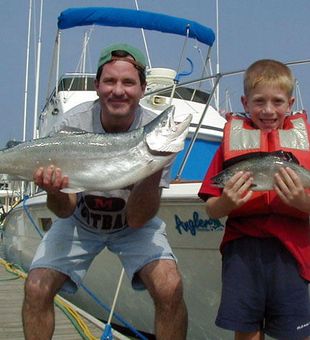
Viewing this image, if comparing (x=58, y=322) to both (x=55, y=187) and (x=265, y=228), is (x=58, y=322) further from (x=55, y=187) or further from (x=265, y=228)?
(x=265, y=228)

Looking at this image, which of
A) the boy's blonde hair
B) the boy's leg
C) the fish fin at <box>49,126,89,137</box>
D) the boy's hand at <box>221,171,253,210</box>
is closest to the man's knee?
the fish fin at <box>49,126,89,137</box>

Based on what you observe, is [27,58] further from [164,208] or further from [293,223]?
[293,223]

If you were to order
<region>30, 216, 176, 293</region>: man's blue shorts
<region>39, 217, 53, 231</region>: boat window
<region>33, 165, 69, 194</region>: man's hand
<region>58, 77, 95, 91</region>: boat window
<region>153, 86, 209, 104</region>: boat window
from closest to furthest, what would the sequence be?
1. <region>33, 165, 69, 194</region>: man's hand
2. <region>30, 216, 176, 293</region>: man's blue shorts
3. <region>39, 217, 53, 231</region>: boat window
4. <region>153, 86, 209, 104</region>: boat window
5. <region>58, 77, 95, 91</region>: boat window

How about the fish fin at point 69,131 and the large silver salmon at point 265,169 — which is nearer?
the large silver salmon at point 265,169

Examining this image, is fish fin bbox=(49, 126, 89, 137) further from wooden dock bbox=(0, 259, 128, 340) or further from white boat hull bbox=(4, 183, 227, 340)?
wooden dock bbox=(0, 259, 128, 340)

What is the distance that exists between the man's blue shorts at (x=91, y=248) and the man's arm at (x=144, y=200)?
0.17 metres

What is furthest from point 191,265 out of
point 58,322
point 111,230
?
point 58,322

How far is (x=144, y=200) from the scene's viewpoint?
3.28m

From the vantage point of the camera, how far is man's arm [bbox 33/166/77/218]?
10.3ft

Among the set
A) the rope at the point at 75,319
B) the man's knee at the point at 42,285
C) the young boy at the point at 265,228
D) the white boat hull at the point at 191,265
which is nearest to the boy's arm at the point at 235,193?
the young boy at the point at 265,228

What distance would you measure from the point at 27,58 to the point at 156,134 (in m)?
Answer: 10.2

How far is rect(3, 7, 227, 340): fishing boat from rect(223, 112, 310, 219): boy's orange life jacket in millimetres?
1480

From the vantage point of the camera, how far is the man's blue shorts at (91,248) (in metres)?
3.44

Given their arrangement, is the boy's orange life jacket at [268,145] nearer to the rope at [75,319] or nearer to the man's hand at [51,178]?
the man's hand at [51,178]
